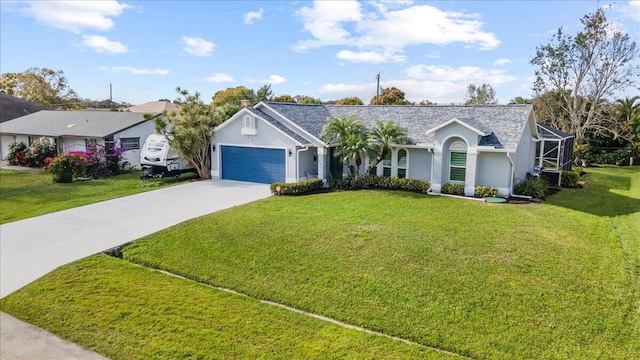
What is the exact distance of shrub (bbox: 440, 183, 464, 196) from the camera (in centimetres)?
1866

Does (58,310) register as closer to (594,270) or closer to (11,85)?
(594,270)

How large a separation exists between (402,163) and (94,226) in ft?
45.5

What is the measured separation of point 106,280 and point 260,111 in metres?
14.3

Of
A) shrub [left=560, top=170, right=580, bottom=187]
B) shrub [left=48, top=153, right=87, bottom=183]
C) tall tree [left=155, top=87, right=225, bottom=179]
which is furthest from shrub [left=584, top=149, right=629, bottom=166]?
shrub [left=48, top=153, right=87, bottom=183]

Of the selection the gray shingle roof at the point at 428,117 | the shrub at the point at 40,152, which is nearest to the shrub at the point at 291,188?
the gray shingle roof at the point at 428,117

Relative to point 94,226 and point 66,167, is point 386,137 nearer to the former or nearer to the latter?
point 94,226

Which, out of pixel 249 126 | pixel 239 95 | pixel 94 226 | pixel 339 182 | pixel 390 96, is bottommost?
pixel 94 226

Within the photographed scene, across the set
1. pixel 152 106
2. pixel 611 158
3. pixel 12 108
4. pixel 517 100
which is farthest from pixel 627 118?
A: pixel 12 108

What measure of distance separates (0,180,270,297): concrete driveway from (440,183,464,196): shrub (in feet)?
27.4

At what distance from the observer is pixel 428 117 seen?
21750 millimetres

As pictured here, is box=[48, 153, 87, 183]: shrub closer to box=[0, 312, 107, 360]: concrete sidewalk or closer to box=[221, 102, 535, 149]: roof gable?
box=[221, 102, 535, 149]: roof gable

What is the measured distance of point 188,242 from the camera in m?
12.8

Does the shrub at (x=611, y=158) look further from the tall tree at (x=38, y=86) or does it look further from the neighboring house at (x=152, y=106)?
the tall tree at (x=38, y=86)

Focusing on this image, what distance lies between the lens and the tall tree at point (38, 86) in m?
64.6
